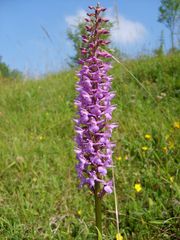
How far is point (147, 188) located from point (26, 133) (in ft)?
7.35

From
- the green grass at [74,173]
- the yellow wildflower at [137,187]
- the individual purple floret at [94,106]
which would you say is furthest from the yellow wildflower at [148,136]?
the individual purple floret at [94,106]

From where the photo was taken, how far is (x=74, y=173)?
12.4 feet

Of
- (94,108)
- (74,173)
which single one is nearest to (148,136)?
(74,173)

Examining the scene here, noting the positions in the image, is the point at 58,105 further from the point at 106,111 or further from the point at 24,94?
the point at 106,111

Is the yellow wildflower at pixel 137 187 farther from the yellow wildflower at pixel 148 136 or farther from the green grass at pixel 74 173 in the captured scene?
the yellow wildflower at pixel 148 136

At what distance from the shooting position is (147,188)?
3.35 metres

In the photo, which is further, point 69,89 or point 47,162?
point 69,89

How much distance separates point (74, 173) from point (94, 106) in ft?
6.63

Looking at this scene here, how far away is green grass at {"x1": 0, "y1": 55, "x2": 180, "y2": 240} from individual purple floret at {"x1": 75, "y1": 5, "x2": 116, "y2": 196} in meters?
1.01

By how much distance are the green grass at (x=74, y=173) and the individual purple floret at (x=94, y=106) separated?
1012mm

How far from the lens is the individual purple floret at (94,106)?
1895mm

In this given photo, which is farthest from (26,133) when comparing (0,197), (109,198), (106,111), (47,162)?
(106,111)

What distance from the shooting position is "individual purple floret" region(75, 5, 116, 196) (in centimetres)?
189

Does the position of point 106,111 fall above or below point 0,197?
above
